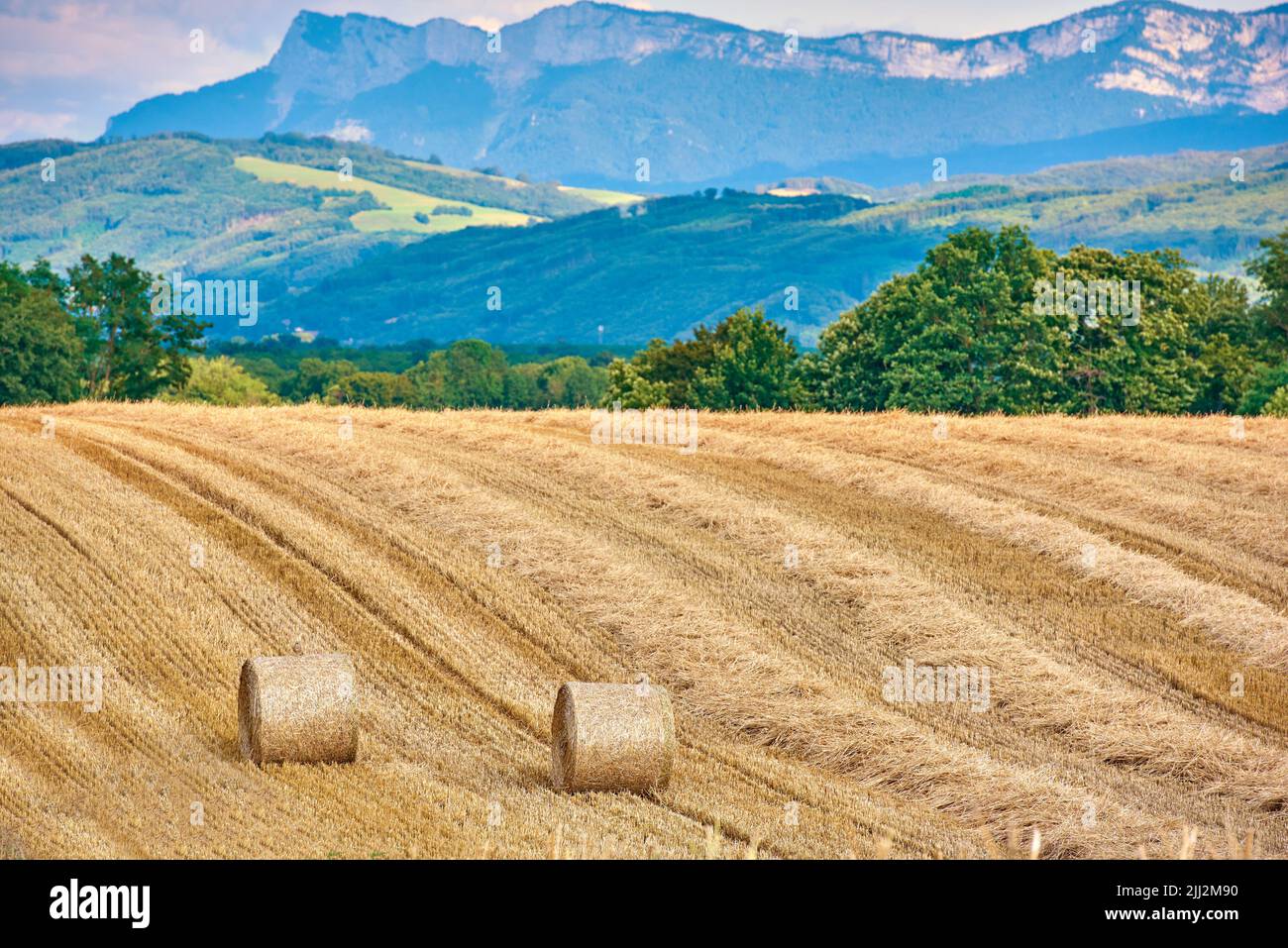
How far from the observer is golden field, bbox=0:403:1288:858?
12.5 m

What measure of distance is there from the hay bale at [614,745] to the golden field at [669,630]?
24cm

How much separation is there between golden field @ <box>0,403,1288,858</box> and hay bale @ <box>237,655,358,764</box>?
1.10 ft

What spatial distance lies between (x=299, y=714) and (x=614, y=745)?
3061mm

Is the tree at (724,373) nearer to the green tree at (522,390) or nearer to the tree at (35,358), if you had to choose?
the tree at (35,358)

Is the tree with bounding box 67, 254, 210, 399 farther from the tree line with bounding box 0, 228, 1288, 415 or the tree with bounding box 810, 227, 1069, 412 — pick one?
the tree with bounding box 810, 227, 1069, 412

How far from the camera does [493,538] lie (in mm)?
23031

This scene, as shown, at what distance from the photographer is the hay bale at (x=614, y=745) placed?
13102 millimetres

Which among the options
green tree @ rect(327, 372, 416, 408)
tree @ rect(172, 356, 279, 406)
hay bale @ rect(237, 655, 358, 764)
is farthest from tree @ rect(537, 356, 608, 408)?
hay bale @ rect(237, 655, 358, 764)

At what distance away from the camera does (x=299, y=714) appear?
13516 millimetres

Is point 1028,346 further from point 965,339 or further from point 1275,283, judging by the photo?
point 1275,283

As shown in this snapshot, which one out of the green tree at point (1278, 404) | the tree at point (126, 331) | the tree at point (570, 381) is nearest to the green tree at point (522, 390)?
the tree at point (570, 381)

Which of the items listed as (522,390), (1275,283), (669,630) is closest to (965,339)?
(1275,283)
